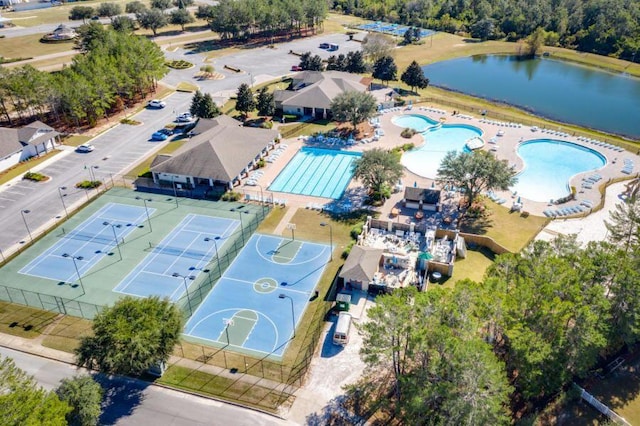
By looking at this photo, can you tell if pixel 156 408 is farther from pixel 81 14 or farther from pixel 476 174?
pixel 81 14

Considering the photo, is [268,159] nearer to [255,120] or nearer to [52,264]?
[255,120]

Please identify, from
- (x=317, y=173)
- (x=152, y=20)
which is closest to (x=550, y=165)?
(x=317, y=173)

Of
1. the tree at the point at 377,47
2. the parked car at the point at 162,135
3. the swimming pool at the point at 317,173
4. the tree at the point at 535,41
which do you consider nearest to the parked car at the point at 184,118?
the parked car at the point at 162,135

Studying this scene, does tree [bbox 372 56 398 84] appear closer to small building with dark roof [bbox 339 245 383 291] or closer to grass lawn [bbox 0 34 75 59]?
small building with dark roof [bbox 339 245 383 291]

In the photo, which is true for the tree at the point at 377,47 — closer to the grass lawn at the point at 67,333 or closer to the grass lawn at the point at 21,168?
the grass lawn at the point at 21,168

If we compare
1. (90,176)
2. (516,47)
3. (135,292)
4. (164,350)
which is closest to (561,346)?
(164,350)
